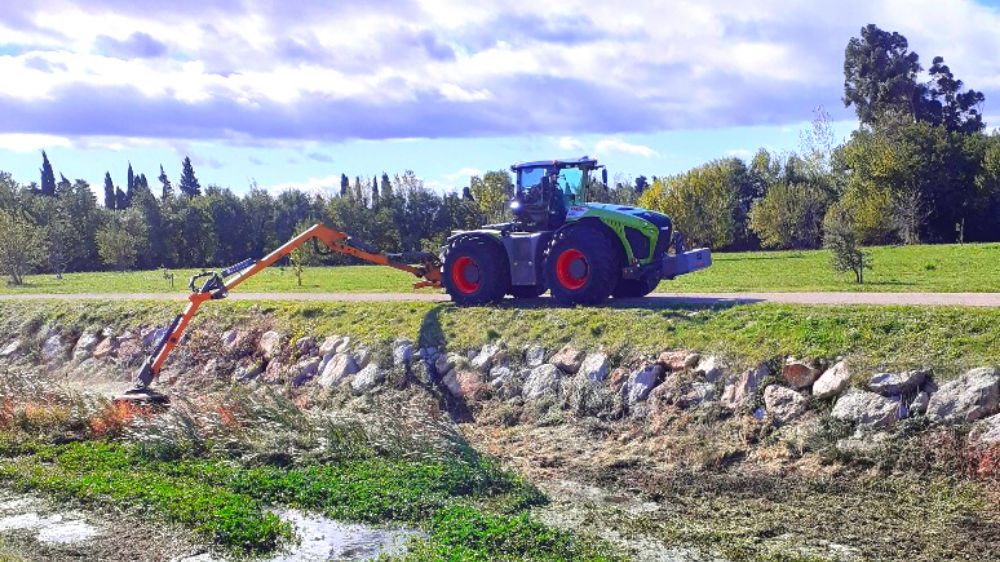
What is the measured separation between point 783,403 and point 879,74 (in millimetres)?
53512

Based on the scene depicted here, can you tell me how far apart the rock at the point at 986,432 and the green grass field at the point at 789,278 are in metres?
7.33

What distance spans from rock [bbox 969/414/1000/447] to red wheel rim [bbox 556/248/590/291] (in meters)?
7.65

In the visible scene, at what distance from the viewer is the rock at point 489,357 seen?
17.5 metres

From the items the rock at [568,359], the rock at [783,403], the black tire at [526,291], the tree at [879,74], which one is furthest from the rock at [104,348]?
the tree at [879,74]

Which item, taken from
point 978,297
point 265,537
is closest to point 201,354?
point 265,537

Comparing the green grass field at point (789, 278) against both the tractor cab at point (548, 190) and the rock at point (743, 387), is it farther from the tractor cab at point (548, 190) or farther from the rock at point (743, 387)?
the rock at point (743, 387)

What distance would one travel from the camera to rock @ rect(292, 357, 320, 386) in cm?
1989

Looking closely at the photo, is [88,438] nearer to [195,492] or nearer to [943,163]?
[195,492]

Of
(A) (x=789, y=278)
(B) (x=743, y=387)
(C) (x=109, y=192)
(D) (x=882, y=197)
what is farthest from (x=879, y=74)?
(C) (x=109, y=192)

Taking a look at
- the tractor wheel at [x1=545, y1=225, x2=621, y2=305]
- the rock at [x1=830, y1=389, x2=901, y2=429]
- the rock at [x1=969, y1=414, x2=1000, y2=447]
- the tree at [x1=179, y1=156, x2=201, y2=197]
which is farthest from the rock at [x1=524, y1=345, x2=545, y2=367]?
the tree at [x1=179, y1=156, x2=201, y2=197]

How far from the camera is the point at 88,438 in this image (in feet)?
54.1

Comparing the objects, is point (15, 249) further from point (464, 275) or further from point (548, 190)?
point (548, 190)

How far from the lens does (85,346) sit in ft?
80.8

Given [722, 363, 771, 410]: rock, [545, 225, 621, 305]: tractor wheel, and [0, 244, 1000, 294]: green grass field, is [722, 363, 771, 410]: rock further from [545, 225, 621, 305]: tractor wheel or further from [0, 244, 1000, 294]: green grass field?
[0, 244, 1000, 294]: green grass field
